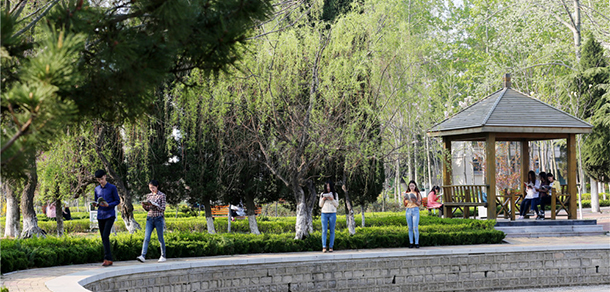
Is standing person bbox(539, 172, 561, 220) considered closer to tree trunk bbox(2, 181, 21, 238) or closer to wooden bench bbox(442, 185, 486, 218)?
wooden bench bbox(442, 185, 486, 218)

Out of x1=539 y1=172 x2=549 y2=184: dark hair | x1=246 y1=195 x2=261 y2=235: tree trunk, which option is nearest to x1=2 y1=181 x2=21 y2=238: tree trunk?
x1=246 y1=195 x2=261 y2=235: tree trunk

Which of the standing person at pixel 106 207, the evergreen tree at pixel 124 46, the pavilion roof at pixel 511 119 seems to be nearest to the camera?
the evergreen tree at pixel 124 46

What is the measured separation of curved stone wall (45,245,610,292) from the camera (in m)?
9.48

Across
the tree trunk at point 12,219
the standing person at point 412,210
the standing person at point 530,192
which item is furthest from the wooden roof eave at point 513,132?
the tree trunk at point 12,219

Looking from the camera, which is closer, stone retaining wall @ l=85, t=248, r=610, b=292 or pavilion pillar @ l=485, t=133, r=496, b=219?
stone retaining wall @ l=85, t=248, r=610, b=292

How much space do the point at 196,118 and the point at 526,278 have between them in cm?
777

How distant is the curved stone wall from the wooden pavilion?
156 inches

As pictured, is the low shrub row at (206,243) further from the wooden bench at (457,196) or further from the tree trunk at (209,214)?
the tree trunk at (209,214)

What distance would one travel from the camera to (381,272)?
1127 centimetres

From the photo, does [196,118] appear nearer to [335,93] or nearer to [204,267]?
[335,93]

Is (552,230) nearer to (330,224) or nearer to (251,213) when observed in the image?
(330,224)

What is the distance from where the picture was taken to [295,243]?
12555mm

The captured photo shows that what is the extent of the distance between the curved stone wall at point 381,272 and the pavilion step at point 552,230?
3.38 metres

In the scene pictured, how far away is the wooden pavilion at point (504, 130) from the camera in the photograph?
1606 centimetres
